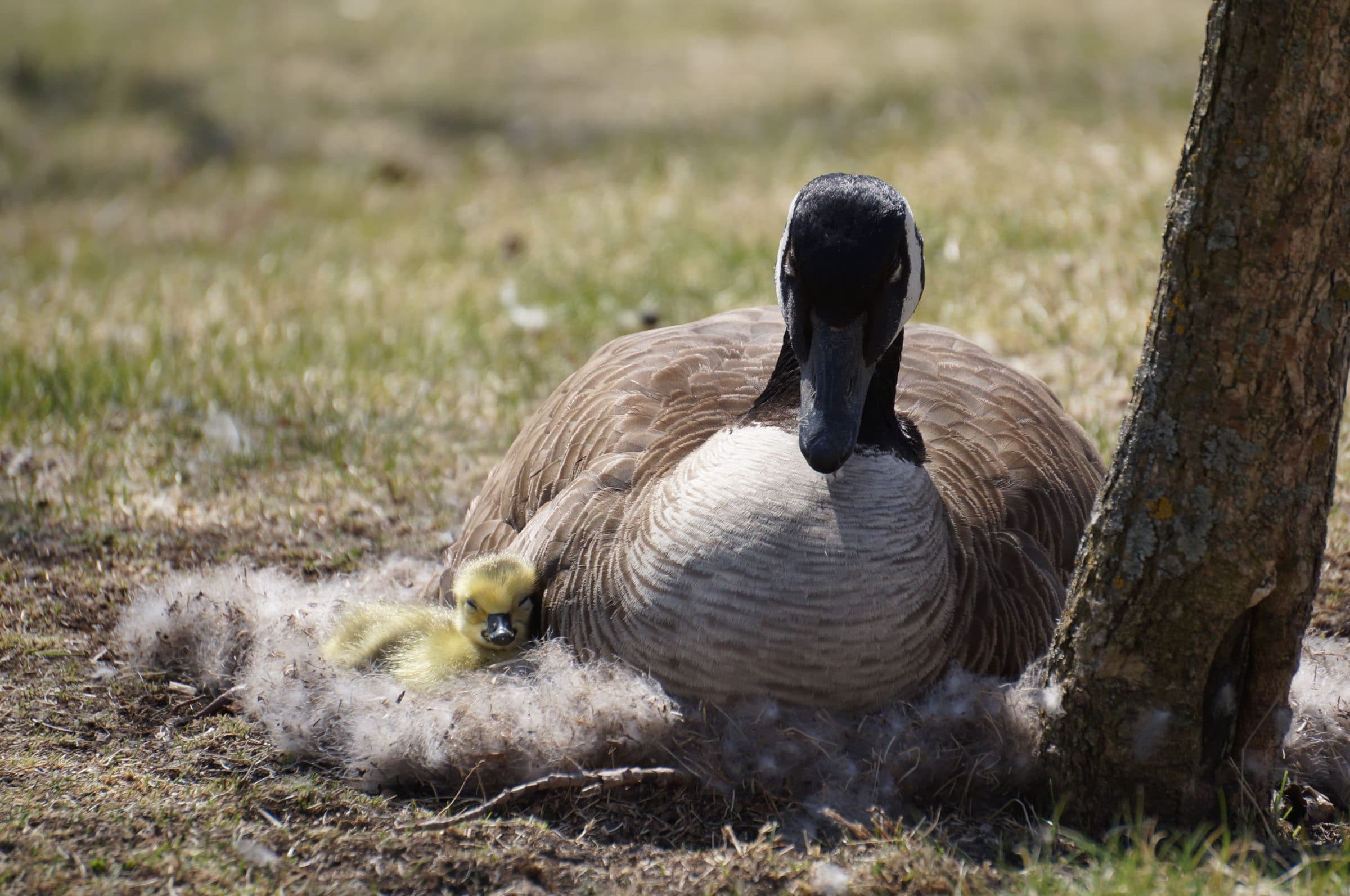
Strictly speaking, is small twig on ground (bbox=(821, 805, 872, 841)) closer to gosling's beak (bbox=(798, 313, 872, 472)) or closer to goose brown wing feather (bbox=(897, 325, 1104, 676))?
goose brown wing feather (bbox=(897, 325, 1104, 676))

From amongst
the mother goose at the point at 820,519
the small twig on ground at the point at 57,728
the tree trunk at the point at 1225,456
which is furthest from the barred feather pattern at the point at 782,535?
the small twig on ground at the point at 57,728

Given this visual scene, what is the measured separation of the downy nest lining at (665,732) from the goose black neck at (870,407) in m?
0.68

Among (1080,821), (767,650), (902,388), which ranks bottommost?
(1080,821)

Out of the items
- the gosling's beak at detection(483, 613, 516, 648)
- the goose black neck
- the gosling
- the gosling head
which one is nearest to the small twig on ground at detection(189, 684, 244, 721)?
the gosling

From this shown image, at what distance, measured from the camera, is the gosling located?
3.76 m

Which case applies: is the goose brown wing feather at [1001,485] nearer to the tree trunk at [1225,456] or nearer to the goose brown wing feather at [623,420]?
the tree trunk at [1225,456]

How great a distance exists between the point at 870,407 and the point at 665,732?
1.09 m

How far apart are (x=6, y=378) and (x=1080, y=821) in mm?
5579

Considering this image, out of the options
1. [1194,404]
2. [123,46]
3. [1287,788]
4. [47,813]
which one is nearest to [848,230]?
[1194,404]

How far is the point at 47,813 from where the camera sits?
10.9ft

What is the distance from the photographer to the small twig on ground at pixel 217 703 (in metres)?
4.00

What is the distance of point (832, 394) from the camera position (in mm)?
3432

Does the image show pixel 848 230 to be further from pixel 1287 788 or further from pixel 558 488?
pixel 1287 788

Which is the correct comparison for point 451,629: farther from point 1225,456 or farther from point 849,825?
point 1225,456
